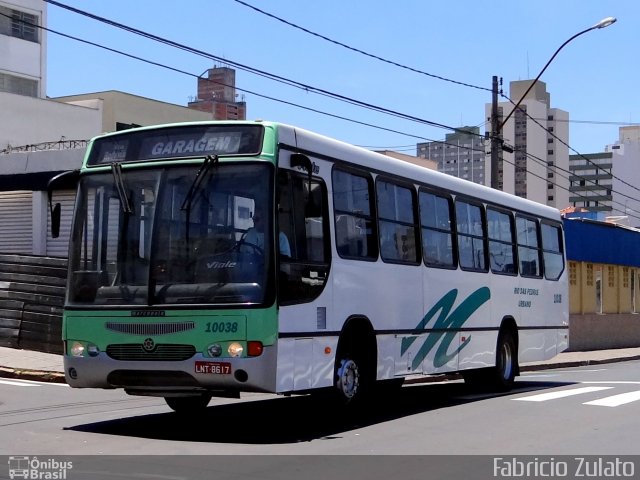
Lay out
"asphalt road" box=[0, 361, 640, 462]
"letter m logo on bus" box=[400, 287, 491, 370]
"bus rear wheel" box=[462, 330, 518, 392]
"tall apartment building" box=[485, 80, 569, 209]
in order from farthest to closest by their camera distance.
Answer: "tall apartment building" box=[485, 80, 569, 209]
"bus rear wheel" box=[462, 330, 518, 392]
"letter m logo on bus" box=[400, 287, 491, 370]
"asphalt road" box=[0, 361, 640, 462]

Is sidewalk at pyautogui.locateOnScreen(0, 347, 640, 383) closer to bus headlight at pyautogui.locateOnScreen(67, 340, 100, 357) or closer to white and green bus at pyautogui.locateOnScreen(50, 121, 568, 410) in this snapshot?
white and green bus at pyautogui.locateOnScreen(50, 121, 568, 410)

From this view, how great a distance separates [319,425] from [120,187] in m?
3.63

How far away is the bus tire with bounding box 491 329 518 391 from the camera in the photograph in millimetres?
16469

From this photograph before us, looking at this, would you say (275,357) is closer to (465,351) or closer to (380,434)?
(380,434)

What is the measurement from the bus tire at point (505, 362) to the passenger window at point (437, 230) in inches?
107

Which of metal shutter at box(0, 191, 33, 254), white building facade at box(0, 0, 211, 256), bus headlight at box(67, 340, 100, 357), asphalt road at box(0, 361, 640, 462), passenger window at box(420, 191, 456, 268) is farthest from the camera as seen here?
metal shutter at box(0, 191, 33, 254)

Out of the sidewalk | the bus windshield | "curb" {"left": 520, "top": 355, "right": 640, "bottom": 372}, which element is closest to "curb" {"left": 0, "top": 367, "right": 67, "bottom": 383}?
the sidewalk

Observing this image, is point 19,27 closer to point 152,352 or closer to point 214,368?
point 152,352

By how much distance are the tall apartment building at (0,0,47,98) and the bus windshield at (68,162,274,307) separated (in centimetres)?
4841

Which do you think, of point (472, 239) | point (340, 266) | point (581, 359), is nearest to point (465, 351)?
point (472, 239)

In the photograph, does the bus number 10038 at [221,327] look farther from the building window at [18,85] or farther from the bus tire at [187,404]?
the building window at [18,85]

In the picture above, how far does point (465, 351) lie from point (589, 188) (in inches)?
6632

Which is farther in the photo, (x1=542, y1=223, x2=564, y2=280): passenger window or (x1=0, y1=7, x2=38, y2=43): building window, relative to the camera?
(x1=0, y1=7, x2=38, y2=43): building window

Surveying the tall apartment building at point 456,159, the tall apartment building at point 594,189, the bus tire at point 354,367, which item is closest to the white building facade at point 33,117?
the bus tire at point 354,367
